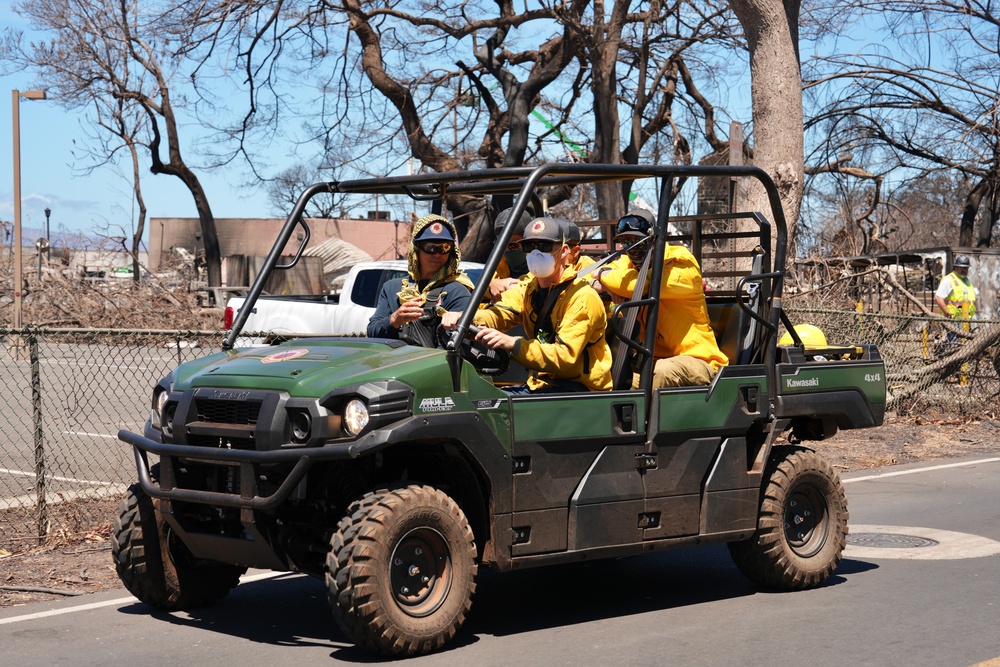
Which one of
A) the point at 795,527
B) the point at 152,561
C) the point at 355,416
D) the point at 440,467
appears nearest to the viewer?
the point at 355,416

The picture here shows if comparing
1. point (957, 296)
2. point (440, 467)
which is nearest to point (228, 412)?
point (440, 467)

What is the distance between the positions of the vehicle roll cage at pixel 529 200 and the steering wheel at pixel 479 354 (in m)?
0.15

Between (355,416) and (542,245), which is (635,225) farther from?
(355,416)

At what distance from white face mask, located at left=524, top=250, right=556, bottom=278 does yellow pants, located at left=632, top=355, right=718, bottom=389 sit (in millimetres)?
792

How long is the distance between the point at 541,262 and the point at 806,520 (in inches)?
92.0

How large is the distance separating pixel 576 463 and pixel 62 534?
12.6 feet

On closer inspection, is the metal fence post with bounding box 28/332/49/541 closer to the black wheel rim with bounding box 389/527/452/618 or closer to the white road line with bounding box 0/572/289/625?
the white road line with bounding box 0/572/289/625

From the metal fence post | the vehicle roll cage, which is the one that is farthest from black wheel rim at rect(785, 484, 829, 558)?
the metal fence post

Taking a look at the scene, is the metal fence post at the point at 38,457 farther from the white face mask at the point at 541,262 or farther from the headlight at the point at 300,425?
the white face mask at the point at 541,262

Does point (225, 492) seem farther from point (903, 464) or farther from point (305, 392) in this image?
point (903, 464)

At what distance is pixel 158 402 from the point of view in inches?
232

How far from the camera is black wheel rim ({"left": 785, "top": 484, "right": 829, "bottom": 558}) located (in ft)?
22.9

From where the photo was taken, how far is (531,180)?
5691 mm

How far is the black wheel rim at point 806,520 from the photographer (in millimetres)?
6988
